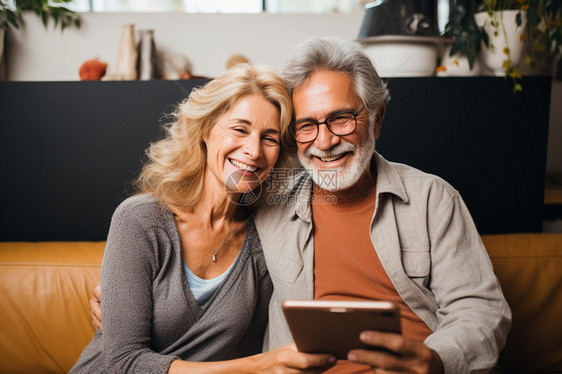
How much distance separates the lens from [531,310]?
1645 millimetres

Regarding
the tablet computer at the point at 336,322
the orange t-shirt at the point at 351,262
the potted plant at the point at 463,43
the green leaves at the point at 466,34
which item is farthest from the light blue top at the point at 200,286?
the green leaves at the point at 466,34

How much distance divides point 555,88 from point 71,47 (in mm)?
2689

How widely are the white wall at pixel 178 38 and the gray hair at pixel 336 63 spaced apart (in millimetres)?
1131

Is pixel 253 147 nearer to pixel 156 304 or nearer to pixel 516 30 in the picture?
pixel 156 304

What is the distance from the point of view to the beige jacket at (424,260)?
116 cm

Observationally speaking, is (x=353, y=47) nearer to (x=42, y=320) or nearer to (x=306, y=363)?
(x=306, y=363)

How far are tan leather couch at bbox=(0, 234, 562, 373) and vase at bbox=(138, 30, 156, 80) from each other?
0.91 m

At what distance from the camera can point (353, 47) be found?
141 cm

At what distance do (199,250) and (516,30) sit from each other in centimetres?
171

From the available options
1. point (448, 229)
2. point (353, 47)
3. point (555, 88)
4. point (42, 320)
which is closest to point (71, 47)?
point (42, 320)

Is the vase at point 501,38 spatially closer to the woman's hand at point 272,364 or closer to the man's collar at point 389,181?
the man's collar at point 389,181

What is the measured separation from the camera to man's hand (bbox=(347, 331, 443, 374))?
932mm

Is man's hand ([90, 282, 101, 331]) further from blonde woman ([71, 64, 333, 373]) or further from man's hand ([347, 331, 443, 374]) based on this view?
man's hand ([347, 331, 443, 374])

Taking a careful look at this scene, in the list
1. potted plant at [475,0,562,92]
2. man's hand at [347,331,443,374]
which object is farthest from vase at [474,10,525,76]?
man's hand at [347,331,443,374]
